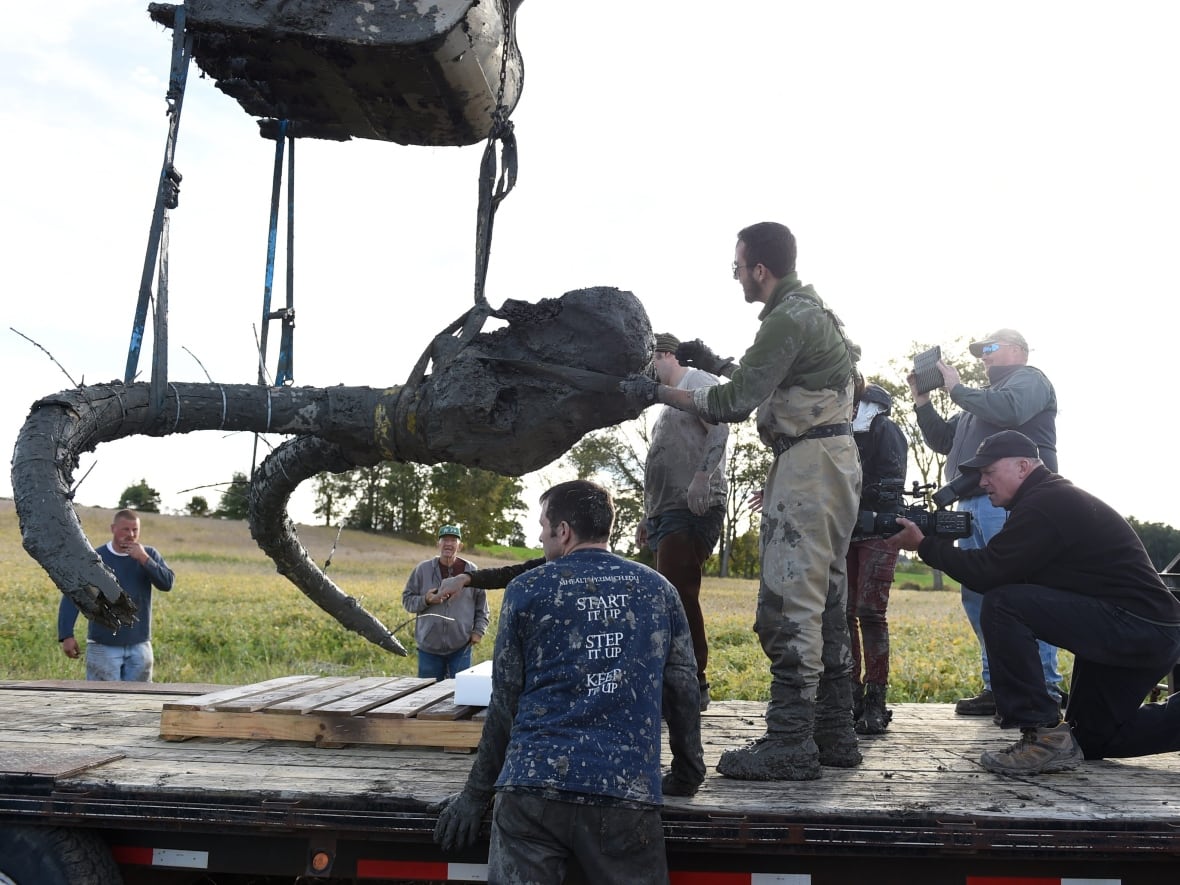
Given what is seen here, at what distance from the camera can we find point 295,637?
46.8 ft

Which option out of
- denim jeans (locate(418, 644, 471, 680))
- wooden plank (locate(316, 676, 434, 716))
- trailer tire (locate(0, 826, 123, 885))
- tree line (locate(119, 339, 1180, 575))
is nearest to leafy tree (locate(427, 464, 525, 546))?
tree line (locate(119, 339, 1180, 575))

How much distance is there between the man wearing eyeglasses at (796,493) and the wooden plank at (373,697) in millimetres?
1518

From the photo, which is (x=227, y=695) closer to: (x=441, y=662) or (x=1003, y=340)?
(x=441, y=662)

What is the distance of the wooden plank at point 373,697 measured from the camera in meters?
4.00

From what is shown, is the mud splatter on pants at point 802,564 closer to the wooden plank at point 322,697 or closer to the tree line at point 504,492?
the wooden plank at point 322,697

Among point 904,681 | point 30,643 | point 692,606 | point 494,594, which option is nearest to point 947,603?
point 494,594

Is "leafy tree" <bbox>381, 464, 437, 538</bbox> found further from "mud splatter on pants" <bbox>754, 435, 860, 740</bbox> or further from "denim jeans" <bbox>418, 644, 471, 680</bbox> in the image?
"mud splatter on pants" <bbox>754, 435, 860, 740</bbox>

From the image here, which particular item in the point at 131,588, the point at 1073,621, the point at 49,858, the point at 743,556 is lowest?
the point at 743,556

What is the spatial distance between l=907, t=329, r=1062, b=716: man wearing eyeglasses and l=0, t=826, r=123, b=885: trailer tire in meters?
3.93

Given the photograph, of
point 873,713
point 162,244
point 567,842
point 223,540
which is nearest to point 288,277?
point 162,244

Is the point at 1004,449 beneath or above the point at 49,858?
above

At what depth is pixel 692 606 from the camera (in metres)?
4.62

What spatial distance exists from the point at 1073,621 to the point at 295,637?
484 inches

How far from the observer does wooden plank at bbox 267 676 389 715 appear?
4.02 m
